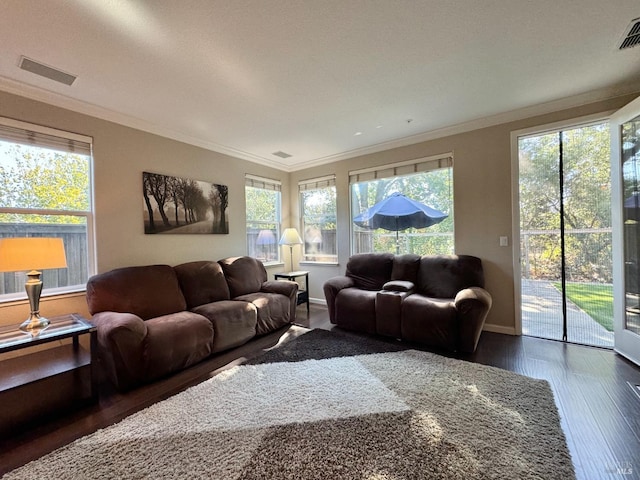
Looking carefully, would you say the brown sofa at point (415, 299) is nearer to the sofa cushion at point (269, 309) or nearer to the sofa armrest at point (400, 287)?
the sofa armrest at point (400, 287)

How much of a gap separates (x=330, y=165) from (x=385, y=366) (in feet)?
11.3

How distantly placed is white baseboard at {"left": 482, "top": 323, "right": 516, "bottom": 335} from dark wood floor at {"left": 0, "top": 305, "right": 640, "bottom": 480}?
165 mm

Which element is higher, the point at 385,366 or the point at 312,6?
the point at 312,6

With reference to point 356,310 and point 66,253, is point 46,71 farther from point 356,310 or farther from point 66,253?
point 356,310

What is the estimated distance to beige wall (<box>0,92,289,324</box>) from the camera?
2.52 metres

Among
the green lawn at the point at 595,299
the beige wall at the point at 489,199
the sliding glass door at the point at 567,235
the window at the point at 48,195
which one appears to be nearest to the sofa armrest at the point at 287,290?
the window at the point at 48,195

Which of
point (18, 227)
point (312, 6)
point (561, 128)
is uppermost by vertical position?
point (312, 6)

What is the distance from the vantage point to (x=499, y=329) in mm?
3346

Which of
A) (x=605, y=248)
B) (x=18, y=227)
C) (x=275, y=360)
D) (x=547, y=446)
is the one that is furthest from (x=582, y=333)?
(x=18, y=227)

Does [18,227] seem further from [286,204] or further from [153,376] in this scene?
[286,204]

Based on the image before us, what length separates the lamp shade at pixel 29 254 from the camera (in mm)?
1850

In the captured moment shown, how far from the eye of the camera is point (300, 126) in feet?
11.3

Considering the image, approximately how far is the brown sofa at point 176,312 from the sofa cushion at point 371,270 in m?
0.95

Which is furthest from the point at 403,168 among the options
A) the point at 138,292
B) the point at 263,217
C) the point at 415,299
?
the point at 138,292
